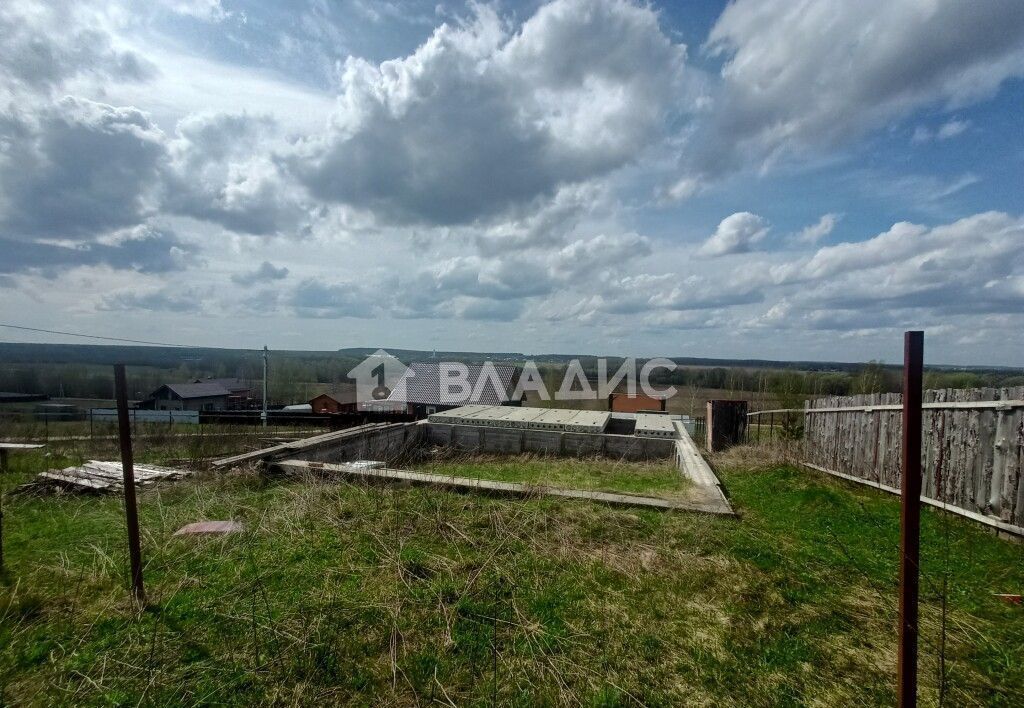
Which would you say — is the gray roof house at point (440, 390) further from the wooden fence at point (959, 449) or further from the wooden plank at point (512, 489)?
the wooden fence at point (959, 449)

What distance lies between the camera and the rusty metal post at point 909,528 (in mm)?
1586

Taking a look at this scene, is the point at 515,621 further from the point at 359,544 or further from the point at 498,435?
the point at 498,435

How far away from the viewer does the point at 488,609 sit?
2.86 metres

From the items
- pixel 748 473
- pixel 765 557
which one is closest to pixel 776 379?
pixel 748 473

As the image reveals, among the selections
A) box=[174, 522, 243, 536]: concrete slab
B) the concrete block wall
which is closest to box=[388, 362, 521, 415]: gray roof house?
the concrete block wall

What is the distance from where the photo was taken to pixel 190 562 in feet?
11.5

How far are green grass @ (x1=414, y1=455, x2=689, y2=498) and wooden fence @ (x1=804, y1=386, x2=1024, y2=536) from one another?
2.59 m

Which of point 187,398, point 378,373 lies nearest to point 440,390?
point 378,373

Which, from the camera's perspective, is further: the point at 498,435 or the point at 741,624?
the point at 498,435

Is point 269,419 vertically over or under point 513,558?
under

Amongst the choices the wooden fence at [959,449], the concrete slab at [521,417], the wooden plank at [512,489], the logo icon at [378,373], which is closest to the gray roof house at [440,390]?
the logo icon at [378,373]

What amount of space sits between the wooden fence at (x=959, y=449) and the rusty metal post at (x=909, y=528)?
4.06m

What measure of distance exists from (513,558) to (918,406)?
114 inches

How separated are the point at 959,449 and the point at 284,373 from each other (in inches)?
2286
